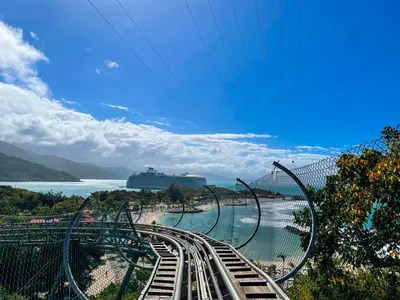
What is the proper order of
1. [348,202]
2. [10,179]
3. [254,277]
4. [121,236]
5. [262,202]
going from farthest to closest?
[10,179]
[121,236]
[262,202]
[348,202]
[254,277]

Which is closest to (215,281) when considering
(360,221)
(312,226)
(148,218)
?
(312,226)

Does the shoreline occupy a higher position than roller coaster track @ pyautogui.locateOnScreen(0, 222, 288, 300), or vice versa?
roller coaster track @ pyautogui.locateOnScreen(0, 222, 288, 300)

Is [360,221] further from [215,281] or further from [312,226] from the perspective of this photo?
[215,281]

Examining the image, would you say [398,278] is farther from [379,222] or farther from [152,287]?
[152,287]

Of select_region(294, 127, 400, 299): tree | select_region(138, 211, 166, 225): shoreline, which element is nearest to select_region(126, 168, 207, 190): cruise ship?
select_region(138, 211, 166, 225): shoreline

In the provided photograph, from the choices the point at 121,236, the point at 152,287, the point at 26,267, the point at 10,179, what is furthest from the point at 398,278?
the point at 10,179

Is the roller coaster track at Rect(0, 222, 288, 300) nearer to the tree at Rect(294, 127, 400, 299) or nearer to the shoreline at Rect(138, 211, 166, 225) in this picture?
the tree at Rect(294, 127, 400, 299)

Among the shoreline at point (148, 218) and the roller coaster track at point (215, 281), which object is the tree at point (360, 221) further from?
the shoreline at point (148, 218)

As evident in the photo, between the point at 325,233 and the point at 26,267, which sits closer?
the point at 325,233
